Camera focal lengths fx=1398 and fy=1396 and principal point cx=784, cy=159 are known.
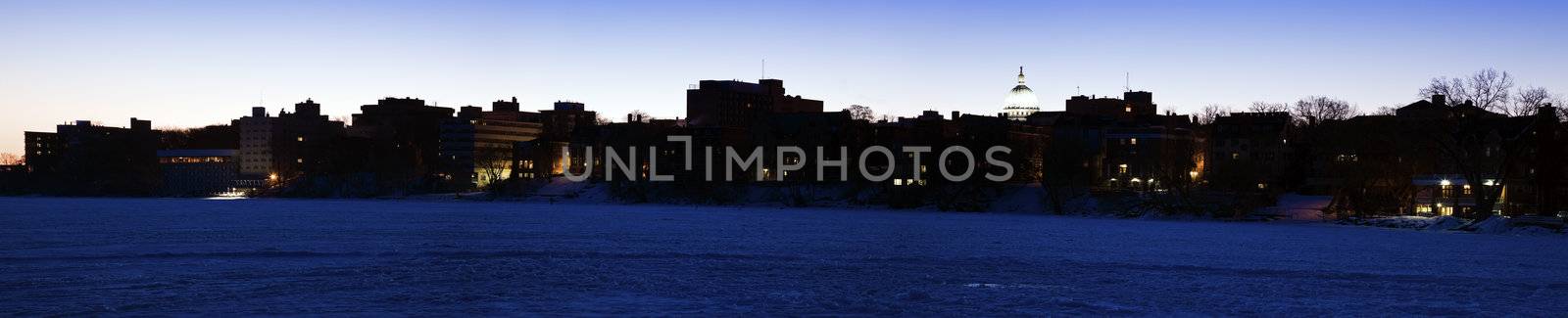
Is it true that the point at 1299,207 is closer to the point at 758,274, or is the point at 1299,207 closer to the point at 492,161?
the point at 758,274

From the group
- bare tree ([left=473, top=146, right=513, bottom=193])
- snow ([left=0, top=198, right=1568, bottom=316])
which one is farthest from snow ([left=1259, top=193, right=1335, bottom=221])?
bare tree ([left=473, top=146, right=513, bottom=193])

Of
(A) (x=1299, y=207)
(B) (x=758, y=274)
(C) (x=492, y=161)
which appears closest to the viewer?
(B) (x=758, y=274)

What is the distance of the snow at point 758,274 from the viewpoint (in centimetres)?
2783

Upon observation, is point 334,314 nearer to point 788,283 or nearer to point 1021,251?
point 788,283

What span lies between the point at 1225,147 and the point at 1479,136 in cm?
5057

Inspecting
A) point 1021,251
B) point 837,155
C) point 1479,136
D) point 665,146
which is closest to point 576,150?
point 665,146

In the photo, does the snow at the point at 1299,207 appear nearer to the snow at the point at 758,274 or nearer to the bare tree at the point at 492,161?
the snow at the point at 758,274

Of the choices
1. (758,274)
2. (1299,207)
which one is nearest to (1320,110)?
(1299,207)

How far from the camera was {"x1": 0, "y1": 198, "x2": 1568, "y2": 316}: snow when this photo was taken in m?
27.8

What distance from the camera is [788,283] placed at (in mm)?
33094

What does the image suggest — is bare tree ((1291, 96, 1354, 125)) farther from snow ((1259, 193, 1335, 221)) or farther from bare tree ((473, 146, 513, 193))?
bare tree ((473, 146, 513, 193))

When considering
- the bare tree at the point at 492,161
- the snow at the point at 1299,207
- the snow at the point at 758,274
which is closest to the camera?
the snow at the point at 758,274

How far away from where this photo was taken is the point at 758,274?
3622 centimetres

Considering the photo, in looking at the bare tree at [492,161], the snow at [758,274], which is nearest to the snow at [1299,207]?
the snow at [758,274]
